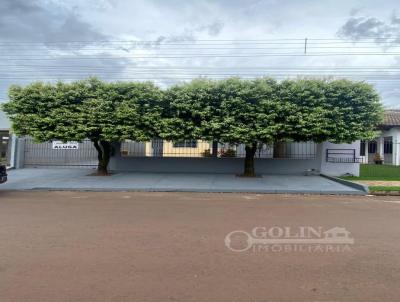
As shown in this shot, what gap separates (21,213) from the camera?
8117 mm

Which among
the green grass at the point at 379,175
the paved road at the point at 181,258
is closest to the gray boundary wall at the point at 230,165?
the green grass at the point at 379,175

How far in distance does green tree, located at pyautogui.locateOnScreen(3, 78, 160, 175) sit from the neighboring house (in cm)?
2100

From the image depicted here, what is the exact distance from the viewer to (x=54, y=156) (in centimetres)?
2166

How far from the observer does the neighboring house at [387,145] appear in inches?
1081

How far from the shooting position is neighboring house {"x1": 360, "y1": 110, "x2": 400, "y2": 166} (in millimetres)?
27453

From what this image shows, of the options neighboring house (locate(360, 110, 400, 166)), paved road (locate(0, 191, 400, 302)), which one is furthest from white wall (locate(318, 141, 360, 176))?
neighboring house (locate(360, 110, 400, 166))

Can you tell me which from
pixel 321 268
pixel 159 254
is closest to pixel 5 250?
pixel 159 254

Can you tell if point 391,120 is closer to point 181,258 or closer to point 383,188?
point 383,188

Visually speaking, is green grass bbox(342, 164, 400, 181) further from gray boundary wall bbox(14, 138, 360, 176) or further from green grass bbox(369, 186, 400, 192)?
green grass bbox(369, 186, 400, 192)

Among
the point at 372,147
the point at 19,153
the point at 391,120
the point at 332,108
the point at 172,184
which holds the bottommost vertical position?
the point at 172,184

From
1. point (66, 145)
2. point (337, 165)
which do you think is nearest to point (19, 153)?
point (66, 145)

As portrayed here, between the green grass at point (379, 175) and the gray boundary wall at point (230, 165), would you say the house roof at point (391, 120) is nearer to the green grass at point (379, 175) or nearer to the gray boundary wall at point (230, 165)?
the green grass at point (379, 175)

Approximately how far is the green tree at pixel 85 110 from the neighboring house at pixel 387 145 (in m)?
21.0

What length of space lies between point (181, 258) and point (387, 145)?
29.1 meters
